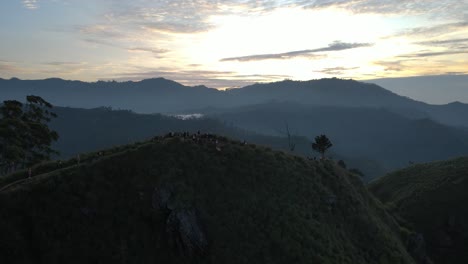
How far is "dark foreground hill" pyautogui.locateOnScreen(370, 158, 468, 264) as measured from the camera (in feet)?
206

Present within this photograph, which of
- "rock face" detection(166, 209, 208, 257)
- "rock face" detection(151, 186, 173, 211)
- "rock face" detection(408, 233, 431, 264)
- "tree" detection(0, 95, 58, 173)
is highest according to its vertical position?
"tree" detection(0, 95, 58, 173)

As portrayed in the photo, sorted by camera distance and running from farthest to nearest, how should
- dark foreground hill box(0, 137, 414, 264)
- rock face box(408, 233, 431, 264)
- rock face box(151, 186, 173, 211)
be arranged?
rock face box(408, 233, 431, 264)
rock face box(151, 186, 173, 211)
dark foreground hill box(0, 137, 414, 264)

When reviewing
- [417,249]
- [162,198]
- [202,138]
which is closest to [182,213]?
[162,198]

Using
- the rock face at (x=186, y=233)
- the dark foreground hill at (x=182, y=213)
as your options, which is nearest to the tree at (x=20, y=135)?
the dark foreground hill at (x=182, y=213)

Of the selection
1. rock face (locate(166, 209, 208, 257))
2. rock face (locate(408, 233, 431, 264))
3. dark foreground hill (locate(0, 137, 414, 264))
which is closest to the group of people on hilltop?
dark foreground hill (locate(0, 137, 414, 264))

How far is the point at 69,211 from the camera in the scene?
112 feet

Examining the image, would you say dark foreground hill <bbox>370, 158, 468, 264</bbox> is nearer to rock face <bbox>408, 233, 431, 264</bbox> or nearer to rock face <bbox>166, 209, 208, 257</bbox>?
rock face <bbox>408, 233, 431, 264</bbox>

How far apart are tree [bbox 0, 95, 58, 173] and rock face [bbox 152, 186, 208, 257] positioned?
3528 centimetres

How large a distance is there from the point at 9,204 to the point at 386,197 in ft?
251

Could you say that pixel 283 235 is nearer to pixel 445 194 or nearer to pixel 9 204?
pixel 9 204

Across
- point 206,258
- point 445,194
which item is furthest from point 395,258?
point 445,194

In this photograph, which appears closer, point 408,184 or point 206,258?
point 206,258

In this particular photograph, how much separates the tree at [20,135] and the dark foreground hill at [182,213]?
21233mm

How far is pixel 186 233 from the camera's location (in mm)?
34500
